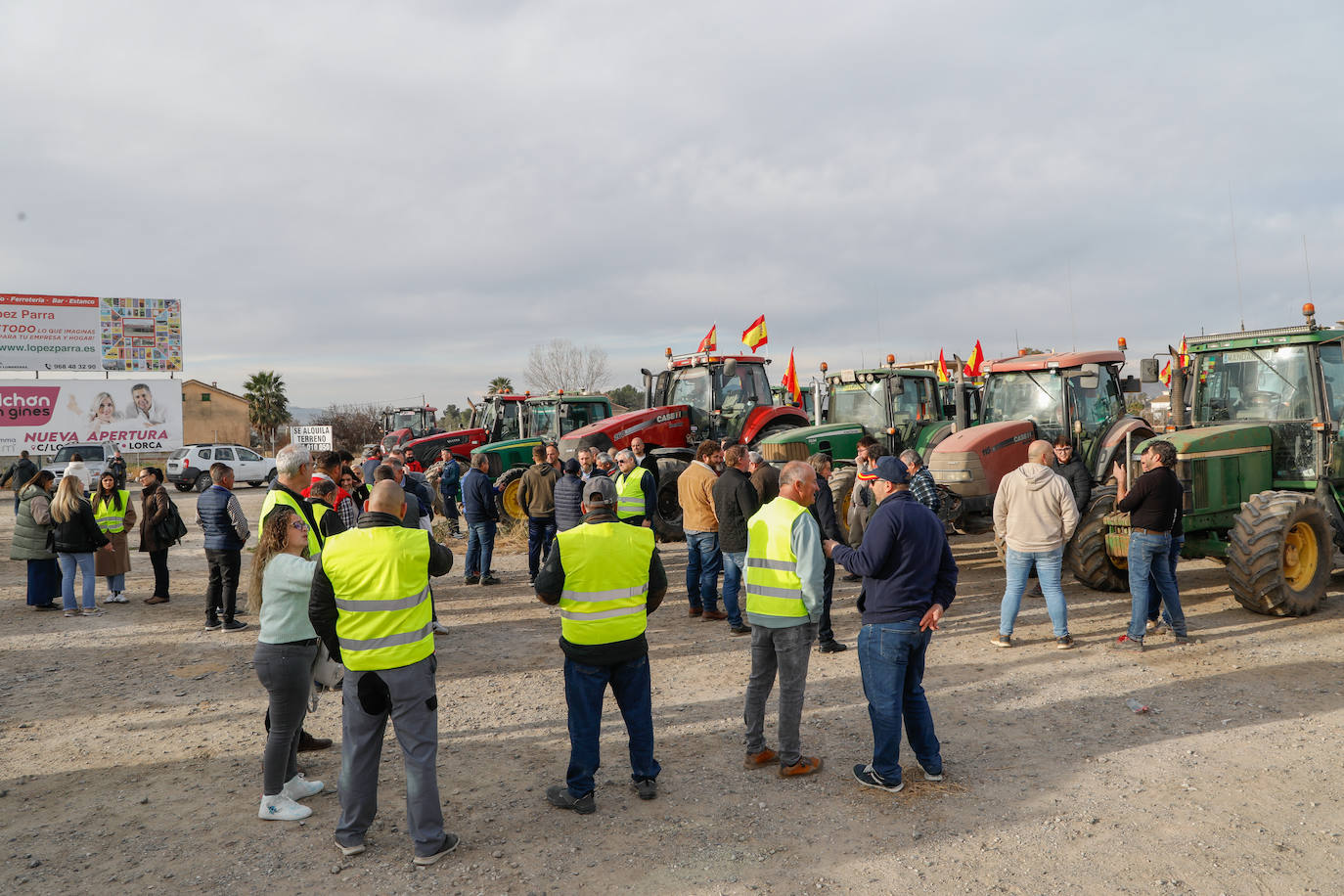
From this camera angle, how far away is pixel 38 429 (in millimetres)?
31656

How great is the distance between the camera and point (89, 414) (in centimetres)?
3262

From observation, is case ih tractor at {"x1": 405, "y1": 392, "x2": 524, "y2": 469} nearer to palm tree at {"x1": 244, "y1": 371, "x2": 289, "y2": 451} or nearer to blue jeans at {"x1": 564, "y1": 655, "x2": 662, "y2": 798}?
blue jeans at {"x1": 564, "y1": 655, "x2": 662, "y2": 798}

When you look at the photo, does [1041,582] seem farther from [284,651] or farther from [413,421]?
[413,421]

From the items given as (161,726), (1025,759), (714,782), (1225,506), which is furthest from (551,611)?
(1225,506)

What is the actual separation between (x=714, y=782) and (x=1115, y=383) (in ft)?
25.4

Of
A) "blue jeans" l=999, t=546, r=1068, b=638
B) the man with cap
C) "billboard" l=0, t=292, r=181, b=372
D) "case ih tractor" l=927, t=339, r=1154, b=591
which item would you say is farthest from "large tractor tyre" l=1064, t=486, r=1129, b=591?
"billboard" l=0, t=292, r=181, b=372

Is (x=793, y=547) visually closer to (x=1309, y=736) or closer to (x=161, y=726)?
(x=1309, y=736)

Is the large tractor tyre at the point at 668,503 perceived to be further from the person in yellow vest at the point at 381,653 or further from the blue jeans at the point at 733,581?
the person in yellow vest at the point at 381,653

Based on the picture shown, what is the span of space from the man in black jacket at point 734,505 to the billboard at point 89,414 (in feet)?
109

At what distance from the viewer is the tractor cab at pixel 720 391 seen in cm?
1327

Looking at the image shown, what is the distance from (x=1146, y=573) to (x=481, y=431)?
15.1 metres

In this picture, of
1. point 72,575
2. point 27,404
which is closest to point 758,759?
point 72,575

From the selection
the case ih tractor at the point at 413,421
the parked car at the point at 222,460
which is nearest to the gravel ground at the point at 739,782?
the case ih tractor at the point at 413,421

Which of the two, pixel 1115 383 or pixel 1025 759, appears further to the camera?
pixel 1115 383
